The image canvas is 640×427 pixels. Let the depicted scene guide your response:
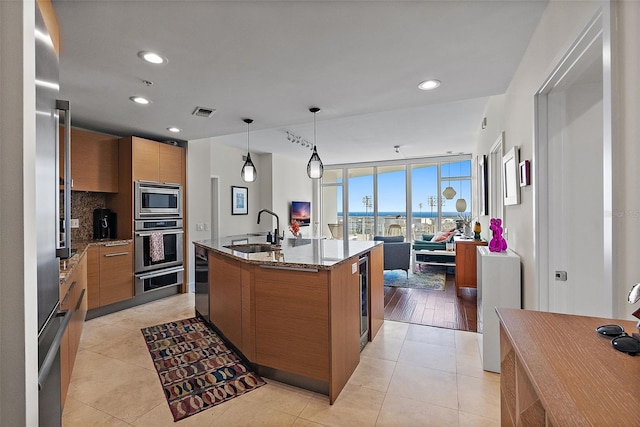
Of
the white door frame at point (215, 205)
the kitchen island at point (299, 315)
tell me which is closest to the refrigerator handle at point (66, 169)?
the kitchen island at point (299, 315)

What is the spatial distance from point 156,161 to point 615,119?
4.79 meters

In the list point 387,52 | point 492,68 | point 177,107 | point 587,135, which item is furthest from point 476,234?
point 177,107

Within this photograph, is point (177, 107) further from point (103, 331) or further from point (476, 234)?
point (476, 234)

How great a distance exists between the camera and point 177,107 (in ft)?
10.7

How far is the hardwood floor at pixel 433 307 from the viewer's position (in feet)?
11.5

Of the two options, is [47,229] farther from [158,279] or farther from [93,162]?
[158,279]

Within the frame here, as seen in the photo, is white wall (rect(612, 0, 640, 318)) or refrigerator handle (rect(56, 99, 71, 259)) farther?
refrigerator handle (rect(56, 99, 71, 259))

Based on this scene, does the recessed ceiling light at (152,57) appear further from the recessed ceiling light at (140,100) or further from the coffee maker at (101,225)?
the coffee maker at (101,225)

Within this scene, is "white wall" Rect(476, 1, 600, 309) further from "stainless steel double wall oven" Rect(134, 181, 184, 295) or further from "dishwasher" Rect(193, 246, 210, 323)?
"stainless steel double wall oven" Rect(134, 181, 184, 295)

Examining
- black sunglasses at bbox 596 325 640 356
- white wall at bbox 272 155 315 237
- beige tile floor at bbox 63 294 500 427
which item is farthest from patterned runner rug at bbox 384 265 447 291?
black sunglasses at bbox 596 325 640 356

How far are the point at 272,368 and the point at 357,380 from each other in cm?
65

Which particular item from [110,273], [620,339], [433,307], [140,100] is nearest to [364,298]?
[433,307]

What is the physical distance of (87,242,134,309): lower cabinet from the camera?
3.65m

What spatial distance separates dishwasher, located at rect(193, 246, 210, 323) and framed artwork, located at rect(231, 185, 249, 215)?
280cm
